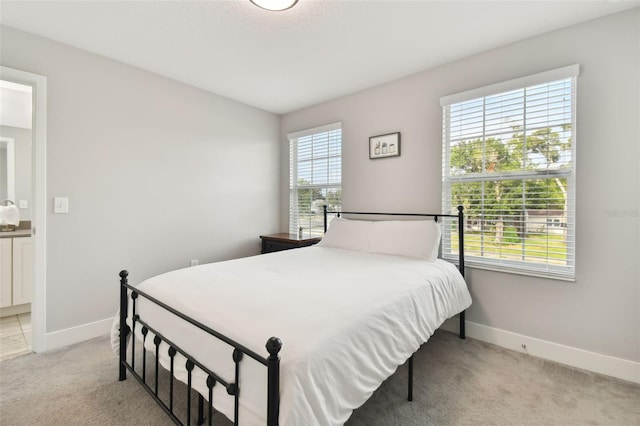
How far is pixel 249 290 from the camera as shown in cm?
162

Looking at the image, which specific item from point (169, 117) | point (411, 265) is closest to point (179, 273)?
point (411, 265)

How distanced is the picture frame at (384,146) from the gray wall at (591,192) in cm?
37

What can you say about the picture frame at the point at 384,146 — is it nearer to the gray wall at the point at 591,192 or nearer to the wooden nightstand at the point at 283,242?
the gray wall at the point at 591,192

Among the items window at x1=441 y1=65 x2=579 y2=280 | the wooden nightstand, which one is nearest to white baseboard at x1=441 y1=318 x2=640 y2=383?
window at x1=441 y1=65 x2=579 y2=280

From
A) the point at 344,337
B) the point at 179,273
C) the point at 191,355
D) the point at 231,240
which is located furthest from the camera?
the point at 231,240

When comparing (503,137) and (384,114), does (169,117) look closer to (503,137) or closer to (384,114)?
(384,114)

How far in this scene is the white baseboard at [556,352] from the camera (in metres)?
2.01

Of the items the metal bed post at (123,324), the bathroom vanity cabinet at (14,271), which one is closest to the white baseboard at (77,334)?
the metal bed post at (123,324)

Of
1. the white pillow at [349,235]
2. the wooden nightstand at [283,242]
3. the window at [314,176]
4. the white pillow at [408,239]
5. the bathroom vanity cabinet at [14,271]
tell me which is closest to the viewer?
the white pillow at [408,239]

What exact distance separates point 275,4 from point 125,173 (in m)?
2.02

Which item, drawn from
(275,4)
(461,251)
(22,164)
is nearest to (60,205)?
(22,164)

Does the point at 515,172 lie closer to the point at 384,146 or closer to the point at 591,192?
the point at 591,192

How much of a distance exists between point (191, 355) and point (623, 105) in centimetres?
304

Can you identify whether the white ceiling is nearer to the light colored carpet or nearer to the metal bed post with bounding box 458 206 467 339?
the metal bed post with bounding box 458 206 467 339
